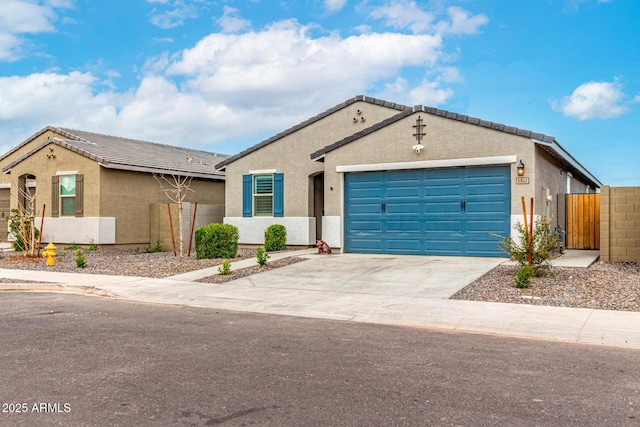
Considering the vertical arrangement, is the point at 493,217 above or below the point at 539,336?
above

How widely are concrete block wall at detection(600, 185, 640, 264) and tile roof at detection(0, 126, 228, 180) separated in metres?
16.2

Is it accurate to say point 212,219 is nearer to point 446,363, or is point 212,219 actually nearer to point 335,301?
point 335,301

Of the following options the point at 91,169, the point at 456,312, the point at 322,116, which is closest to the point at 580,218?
the point at 322,116

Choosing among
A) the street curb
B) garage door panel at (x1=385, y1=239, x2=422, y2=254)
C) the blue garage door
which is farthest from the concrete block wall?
the street curb

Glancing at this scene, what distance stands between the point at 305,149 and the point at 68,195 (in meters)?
9.52

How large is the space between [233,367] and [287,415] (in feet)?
4.80

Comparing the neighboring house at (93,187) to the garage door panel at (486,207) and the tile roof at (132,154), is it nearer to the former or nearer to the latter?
the tile roof at (132,154)

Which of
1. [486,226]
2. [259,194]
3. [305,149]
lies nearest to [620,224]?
[486,226]

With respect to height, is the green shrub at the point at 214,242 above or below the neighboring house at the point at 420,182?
below

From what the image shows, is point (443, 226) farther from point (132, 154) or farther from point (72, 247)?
point (132, 154)

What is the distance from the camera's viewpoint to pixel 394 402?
447 centimetres

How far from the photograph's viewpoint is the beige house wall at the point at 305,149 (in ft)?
64.5

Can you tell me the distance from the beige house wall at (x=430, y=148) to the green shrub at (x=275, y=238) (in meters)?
2.62

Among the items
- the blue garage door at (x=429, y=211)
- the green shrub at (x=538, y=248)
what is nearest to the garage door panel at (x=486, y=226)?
the blue garage door at (x=429, y=211)
